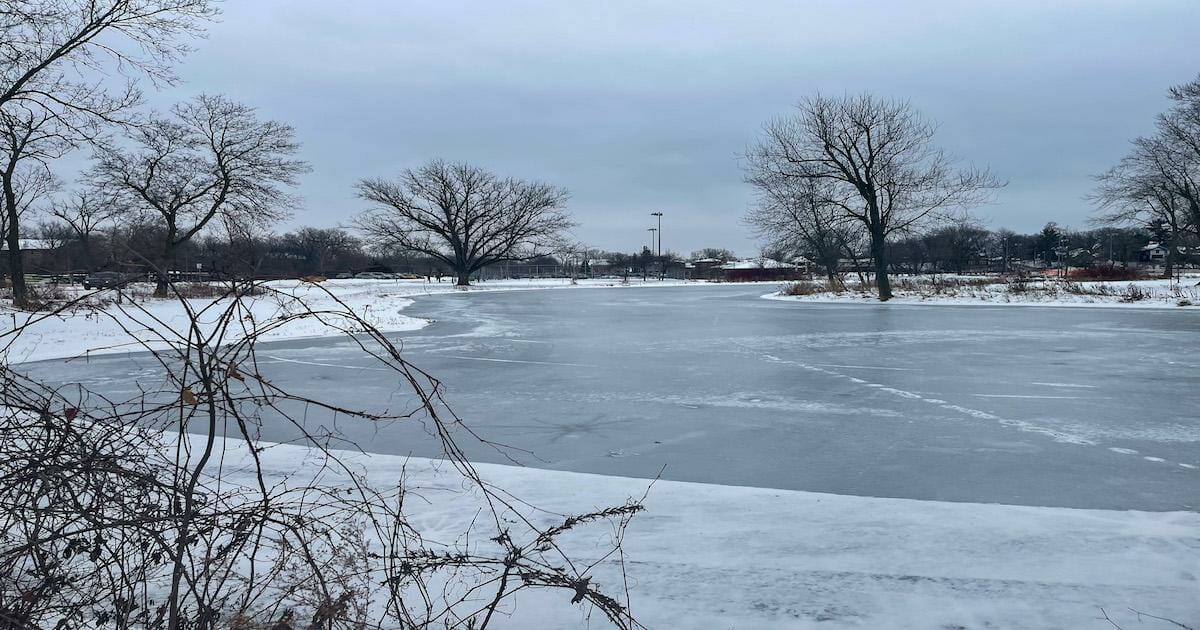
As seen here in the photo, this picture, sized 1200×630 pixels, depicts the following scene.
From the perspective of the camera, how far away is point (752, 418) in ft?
26.3

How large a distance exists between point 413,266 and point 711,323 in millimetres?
86190

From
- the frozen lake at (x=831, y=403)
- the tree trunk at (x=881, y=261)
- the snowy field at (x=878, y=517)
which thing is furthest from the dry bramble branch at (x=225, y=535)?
the tree trunk at (x=881, y=261)

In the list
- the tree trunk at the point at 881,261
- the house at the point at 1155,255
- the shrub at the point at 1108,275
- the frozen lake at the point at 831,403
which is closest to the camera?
the frozen lake at the point at 831,403

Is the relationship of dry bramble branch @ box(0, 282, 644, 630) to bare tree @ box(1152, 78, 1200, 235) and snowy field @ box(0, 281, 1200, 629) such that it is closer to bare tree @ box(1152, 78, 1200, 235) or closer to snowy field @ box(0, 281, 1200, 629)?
snowy field @ box(0, 281, 1200, 629)

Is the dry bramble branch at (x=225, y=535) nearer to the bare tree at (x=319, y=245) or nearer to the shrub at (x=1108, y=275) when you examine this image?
the bare tree at (x=319, y=245)

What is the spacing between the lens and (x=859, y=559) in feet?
13.0

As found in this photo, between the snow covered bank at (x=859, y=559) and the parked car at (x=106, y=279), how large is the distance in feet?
6.62

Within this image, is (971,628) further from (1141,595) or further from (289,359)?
(289,359)

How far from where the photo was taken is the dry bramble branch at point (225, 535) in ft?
7.96

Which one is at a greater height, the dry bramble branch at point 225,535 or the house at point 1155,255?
the house at point 1155,255

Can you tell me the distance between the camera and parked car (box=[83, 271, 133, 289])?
7.89 ft

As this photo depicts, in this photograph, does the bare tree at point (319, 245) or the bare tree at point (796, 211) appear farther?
the bare tree at point (796, 211)

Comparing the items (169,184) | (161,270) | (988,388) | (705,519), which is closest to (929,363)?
(988,388)

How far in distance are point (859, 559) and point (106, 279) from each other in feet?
11.9
